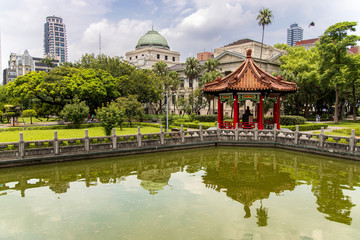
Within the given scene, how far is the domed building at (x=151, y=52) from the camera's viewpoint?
256 feet

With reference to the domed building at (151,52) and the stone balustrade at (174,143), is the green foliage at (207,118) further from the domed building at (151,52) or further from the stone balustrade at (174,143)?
the domed building at (151,52)

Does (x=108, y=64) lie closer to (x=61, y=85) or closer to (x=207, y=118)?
(x=61, y=85)

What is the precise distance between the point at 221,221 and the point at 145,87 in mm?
38749

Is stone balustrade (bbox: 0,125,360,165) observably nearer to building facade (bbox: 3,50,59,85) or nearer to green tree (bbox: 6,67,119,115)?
green tree (bbox: 6,67,119,115)

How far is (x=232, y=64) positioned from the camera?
56.6 metres

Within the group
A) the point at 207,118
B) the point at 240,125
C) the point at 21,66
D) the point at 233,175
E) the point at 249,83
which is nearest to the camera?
the point at 233,175

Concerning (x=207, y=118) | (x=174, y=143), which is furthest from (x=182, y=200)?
(x=207, y=118)

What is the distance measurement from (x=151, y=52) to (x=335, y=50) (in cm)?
5173

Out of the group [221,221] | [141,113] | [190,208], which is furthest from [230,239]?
[141,113]

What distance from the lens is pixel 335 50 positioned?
37406 mm

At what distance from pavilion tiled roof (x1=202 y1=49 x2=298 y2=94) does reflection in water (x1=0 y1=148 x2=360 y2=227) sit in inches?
256

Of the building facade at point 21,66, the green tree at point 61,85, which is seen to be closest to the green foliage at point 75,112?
the green tree at point 61,85

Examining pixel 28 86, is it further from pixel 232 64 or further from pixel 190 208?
pixel 232 64

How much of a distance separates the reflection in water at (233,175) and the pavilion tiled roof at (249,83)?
6491mm
